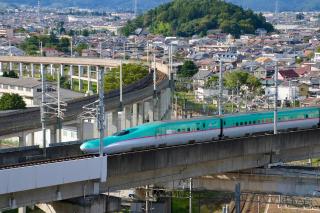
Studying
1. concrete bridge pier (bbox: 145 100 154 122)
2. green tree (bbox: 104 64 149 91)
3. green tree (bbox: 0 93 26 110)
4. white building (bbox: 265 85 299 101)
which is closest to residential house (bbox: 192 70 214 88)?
green tree (bbox: 104 64 149 91)

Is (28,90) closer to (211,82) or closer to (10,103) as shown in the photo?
(10,103)

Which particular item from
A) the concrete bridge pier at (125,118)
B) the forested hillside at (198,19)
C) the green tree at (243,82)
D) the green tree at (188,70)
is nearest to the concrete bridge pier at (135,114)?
the concrete bridge pier at (125,118)

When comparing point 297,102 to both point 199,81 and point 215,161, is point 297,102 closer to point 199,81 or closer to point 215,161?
point 199,81

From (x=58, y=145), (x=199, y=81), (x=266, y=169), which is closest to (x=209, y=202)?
(x=266, y=169)

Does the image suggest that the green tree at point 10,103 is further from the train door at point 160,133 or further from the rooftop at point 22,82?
the train door at point 160,133

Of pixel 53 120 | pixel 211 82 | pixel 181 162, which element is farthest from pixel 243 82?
pixel 181 162
